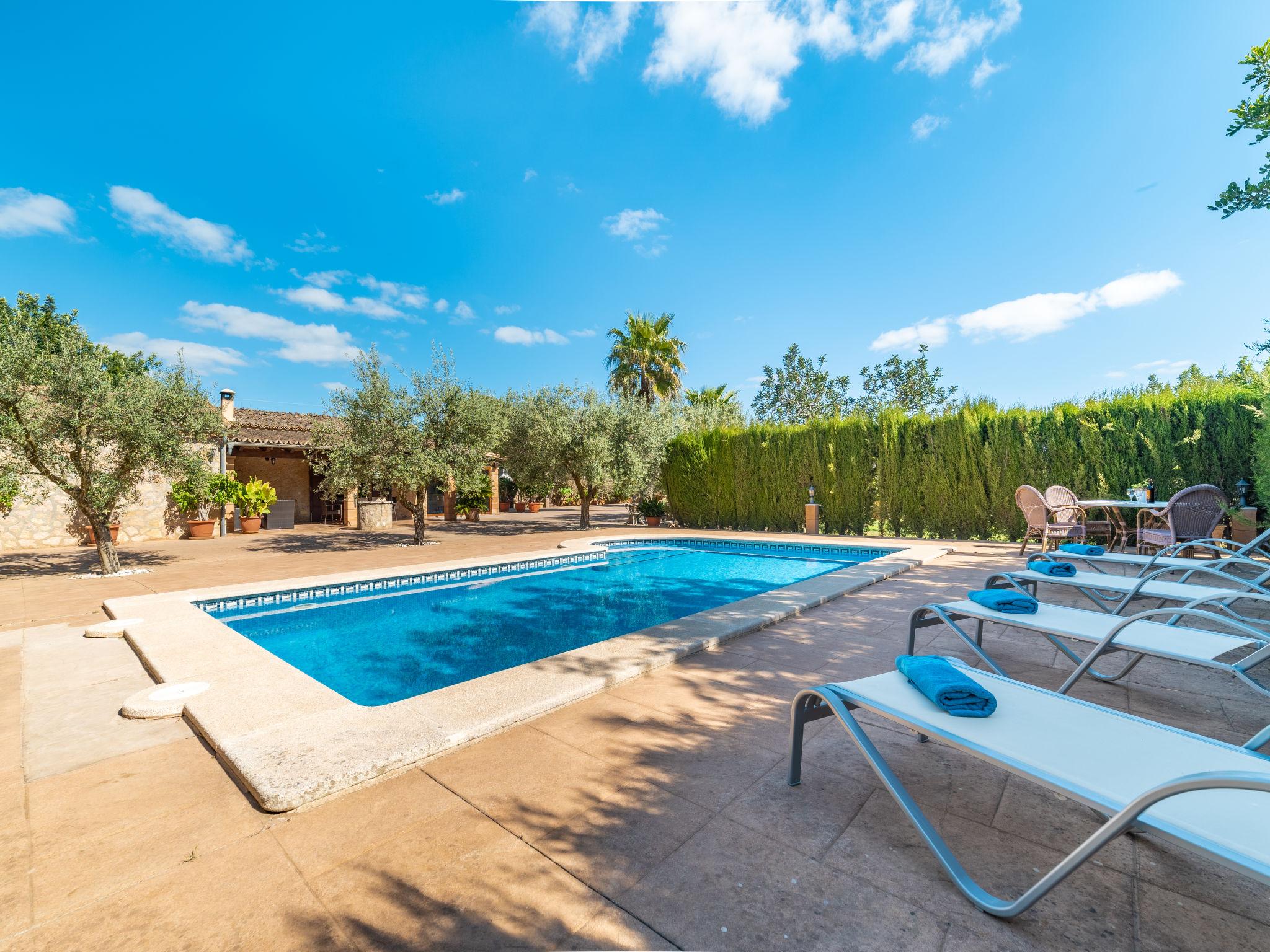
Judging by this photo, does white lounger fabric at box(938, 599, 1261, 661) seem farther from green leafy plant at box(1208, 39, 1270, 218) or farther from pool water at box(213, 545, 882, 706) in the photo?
green leafy plant at box(1208, 39, 1270, 218)

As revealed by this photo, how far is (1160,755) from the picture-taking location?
5.29 feet

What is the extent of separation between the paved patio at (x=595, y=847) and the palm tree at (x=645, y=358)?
20802 millimetres

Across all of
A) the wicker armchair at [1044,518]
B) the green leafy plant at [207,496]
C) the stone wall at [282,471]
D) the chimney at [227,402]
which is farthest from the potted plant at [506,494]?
the wicker armchair at [1044,518]

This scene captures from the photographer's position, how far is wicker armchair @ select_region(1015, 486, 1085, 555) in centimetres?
827

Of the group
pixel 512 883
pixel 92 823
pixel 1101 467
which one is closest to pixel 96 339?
pixel 92 823

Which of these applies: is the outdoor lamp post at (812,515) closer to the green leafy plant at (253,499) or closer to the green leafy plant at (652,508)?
the green leafy plant at (652,508)

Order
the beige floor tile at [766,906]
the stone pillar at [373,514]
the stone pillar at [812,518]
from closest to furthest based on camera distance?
the beige floor tile at [766,906] < the stone pillar at [812,518] < the stone pillar at [373,514]

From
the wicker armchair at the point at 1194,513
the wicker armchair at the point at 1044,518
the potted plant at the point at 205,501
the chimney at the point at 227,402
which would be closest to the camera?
the wicker armchair at the point at 1194,513

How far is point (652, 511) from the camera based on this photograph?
17.1 metres

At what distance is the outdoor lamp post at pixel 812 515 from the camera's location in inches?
537

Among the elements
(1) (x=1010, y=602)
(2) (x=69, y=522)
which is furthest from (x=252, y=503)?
(1) (x=1010, y=602)

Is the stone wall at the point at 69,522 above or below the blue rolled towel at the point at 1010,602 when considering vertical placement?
above

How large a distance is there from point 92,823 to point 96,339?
9.96m

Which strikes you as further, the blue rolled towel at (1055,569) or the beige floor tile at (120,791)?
the blue rolled towel at (1055,569)
